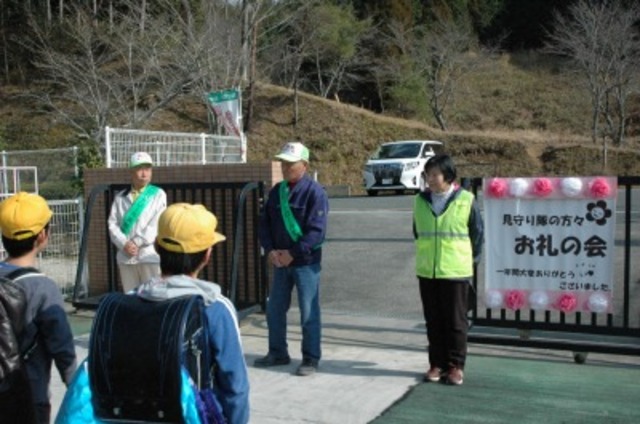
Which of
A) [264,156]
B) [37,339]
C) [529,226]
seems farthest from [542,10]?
[37,339]

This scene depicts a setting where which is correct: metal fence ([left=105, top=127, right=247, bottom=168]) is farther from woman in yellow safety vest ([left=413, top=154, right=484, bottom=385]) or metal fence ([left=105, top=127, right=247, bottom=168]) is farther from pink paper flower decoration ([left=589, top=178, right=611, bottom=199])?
pink paper flower decoration ([left=589, top=178, right=611, bottom=199])

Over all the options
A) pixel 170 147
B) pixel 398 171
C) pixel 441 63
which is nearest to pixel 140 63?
pixel 398 171

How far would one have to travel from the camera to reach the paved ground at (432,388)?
14.9 feet

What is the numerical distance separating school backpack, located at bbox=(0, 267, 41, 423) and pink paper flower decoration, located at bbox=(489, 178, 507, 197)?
3.90 meters

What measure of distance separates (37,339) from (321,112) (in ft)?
104

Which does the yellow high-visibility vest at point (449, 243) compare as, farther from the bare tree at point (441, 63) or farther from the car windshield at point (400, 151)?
the bare tree at point (441, 63)

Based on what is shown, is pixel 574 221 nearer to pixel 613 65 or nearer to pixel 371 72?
pixel 613 65

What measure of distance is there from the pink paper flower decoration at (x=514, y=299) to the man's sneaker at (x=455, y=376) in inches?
33.1

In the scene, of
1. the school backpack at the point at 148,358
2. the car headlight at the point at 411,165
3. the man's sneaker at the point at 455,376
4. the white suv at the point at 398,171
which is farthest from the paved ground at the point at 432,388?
the car headlight at the point at 411,165

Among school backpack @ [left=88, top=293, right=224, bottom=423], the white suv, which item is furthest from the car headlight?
school backpack @ [left=88, top=293, right=224, bottom=423]

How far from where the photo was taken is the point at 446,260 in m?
5.04

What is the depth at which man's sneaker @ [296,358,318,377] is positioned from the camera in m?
5.43

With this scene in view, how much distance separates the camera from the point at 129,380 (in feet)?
Answer: 7.43

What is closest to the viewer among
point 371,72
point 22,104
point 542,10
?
point 22,104
